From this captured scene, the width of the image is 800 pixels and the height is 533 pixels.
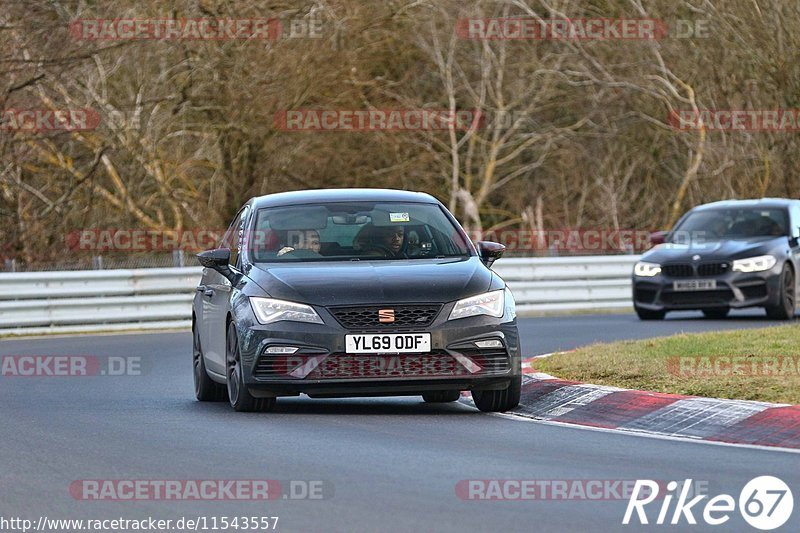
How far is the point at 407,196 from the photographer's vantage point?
13.7 meters

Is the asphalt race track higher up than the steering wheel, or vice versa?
the steering wheel

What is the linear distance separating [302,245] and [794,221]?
42.9 ft

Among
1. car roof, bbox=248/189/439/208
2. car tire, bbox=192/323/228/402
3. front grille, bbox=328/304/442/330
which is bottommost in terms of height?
car tire, bbox=192/323/228/402

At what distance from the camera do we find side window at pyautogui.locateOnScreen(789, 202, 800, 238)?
24312 millimetres

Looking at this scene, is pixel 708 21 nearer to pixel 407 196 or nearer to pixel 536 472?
pixel 407 196

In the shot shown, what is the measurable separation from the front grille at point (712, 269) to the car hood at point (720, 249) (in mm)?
85

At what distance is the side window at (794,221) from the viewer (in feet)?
79.8

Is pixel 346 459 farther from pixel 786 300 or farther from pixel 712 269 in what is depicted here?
pixel 786 300

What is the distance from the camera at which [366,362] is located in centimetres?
1175

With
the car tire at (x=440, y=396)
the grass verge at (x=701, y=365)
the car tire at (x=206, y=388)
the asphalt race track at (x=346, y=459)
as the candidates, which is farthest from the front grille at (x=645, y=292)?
the car tire at (x=206, y=388)

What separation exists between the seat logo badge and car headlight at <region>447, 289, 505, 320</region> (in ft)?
1.31

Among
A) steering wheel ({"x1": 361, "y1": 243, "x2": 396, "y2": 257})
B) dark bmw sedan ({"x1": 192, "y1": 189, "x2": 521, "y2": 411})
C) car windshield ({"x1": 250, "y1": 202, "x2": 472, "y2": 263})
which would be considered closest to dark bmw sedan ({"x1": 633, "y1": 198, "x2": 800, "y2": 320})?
car windshield ({"x1": 250, "y1": 202, "x2": 472, "y2": 263})

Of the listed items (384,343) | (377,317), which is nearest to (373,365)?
(384,343)

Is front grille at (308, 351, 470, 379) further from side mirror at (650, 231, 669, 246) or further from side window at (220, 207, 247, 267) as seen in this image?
side mirror at (650, 231, 669, 246)
